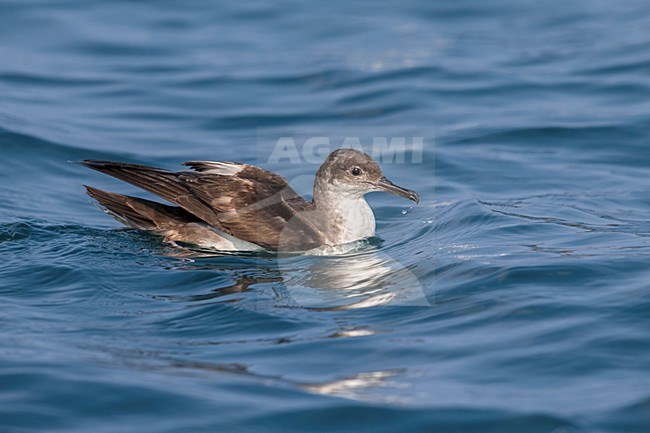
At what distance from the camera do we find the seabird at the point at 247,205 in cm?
853

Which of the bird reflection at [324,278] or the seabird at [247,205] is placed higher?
the seabird at [247,205]

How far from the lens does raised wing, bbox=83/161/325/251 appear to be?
8508 mm

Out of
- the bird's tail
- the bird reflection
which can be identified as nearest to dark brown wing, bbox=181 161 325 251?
the bird reflection

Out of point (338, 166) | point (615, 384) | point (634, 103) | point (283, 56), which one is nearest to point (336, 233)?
point (338, 166)

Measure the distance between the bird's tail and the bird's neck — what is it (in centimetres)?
107

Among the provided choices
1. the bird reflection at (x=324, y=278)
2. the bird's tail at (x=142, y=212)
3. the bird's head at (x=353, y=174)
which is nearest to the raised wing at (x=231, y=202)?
the bird reflection at (x=324, y=278)

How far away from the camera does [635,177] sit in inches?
421

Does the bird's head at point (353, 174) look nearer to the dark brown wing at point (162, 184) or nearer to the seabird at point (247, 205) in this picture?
the seabird at point (247, 205)

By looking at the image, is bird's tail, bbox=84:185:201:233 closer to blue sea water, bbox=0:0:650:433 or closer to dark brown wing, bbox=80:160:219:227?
blue sea water, bbox=0:0:650:433

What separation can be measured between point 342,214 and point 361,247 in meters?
0.33

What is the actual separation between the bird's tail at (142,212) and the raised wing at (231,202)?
319 mm

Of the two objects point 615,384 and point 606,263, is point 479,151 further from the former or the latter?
point 615,384

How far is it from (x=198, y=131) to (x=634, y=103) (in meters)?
5.43

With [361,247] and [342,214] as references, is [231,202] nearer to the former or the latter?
[342,214]
